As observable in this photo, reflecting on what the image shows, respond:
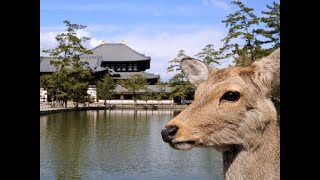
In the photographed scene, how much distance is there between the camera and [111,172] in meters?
9.28

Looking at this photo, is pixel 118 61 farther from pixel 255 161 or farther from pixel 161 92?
pixel 255 161

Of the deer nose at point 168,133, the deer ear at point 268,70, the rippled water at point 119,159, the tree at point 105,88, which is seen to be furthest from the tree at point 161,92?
the deer nose at point 168,133

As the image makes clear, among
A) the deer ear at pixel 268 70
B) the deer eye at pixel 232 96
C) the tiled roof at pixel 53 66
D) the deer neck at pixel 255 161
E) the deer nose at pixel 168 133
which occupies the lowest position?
the deer neck at pixel 255 161

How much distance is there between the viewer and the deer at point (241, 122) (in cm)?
170

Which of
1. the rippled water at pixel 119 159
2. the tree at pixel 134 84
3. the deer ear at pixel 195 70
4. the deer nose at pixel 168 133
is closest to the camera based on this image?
the deer nose at pixel 168 133

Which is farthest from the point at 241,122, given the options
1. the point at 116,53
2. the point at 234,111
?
the point at 116,53

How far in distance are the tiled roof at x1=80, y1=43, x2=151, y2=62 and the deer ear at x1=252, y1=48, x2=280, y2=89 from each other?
4373 cm

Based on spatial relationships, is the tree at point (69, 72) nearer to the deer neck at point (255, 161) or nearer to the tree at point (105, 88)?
the tree at point (105, 88)

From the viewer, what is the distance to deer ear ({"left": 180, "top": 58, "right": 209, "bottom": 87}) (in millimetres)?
1995

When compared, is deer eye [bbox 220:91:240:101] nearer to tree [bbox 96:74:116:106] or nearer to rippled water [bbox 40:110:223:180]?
rippled water [bbox 40:110:223:180]

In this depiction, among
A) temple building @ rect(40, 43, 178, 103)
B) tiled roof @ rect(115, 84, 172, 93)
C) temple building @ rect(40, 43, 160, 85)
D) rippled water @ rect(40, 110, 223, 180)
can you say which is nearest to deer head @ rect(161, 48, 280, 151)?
rippled water @ rect(40, 110, 223, 180)
